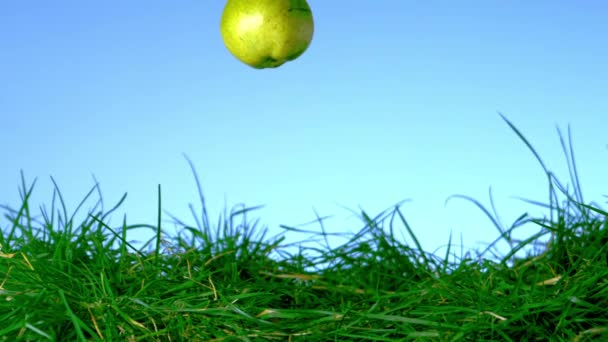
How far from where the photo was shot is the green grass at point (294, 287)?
1.64 m

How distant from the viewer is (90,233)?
2193 millimetres

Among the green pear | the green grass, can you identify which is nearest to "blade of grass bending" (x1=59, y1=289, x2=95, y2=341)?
the green grass

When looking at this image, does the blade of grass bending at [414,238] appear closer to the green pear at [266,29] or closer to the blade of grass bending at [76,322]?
the green pear at [266,29]

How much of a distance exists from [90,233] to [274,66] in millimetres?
774

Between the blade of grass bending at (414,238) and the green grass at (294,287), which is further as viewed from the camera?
the blade of grass bending at (414,238)

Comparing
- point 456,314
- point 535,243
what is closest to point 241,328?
point 456,314

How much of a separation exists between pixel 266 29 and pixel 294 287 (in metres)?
0.77

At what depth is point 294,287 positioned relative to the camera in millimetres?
2285

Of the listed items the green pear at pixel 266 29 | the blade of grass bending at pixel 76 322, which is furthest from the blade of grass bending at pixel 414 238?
the blade of grass bending at pixel 76 322

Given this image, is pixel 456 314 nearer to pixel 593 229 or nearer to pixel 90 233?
pixel 593 229

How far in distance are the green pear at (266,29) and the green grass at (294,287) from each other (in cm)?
52

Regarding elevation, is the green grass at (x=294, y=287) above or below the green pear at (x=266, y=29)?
below

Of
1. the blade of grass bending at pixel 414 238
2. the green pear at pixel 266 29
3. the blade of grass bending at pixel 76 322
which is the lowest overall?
the blade of grass bending at pixel 76 322

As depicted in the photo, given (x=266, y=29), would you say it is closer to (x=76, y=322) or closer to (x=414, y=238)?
(x=414, y=238)
